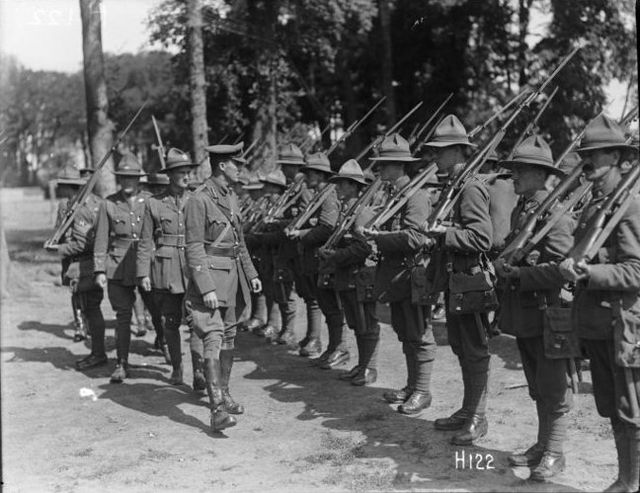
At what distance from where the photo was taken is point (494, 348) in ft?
29.1

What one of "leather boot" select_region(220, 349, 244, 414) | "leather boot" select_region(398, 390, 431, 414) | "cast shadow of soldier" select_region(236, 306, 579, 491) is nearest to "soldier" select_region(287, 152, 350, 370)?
"cast shadow of soldier" select_region(236, 306, 579, 491)

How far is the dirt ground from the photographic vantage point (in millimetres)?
5180

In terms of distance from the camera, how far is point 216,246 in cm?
667

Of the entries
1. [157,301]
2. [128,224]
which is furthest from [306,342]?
[128,224]

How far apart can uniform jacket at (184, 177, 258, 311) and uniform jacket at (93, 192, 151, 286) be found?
1.98 meters

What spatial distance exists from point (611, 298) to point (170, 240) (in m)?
5.06

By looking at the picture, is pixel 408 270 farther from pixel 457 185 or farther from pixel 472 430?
pixel 472 430

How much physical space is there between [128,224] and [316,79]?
1743 cm

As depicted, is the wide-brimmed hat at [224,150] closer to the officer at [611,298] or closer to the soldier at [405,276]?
the soldier at [405,276]

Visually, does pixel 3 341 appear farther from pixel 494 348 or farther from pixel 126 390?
pixel 494 348

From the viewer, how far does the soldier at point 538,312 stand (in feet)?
16.0

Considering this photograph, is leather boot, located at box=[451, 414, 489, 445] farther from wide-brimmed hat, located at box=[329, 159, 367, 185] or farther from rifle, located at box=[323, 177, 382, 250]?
wide-brimmed hat, located at box=[329, 159, 367, 185]

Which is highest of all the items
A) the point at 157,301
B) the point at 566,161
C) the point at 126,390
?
the point at 566,161

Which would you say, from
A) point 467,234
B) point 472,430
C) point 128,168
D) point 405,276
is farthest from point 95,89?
point 472,430
